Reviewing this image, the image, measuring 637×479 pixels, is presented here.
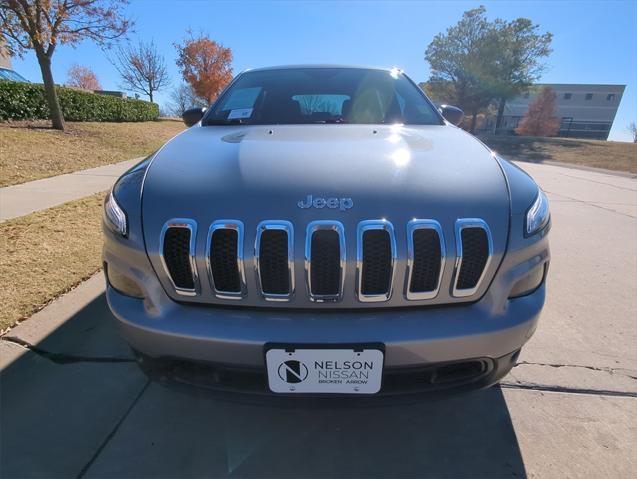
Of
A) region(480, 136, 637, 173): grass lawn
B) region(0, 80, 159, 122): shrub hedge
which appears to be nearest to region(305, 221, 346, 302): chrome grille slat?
region(0, 80, 159, 122): shrub hedge

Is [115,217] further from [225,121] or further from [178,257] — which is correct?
[225,121]

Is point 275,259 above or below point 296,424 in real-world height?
above

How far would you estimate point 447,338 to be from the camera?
1310 mm

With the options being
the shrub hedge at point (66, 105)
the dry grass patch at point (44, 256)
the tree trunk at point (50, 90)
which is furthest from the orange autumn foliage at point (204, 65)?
the dry grass patch at point (44, 256)

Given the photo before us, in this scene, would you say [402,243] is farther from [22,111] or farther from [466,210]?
[22,111]

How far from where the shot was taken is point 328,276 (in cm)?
133

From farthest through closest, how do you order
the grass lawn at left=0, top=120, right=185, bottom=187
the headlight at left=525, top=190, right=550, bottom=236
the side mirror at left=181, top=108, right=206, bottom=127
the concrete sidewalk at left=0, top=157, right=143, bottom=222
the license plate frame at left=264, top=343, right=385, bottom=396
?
the grass lawn at left=0, top=120, right=185, bottom=187 < the concrete sidewalk at left=0, top=157, right=143, bottom=222 < the side mirror at left=181, top=108, right=206, bottom=127 < the headlight at left=525, top=190, right=550, bottom=236 < the license plate frame at left=264, top=343, right=385, bottom=396

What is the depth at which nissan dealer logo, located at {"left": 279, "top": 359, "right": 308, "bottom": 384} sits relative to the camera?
1.32 m

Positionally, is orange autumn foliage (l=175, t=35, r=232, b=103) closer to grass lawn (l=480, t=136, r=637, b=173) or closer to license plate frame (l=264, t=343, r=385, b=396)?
grass lawn (l=480, t=136, r=637, b=173)

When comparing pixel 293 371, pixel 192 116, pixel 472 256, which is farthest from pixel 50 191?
pixel 472 256

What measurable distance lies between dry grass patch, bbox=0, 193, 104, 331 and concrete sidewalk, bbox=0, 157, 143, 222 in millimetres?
370

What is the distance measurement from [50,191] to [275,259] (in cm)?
565

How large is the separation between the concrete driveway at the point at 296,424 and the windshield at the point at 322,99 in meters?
1.61

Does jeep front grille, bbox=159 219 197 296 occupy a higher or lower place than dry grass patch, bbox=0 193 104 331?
higher
